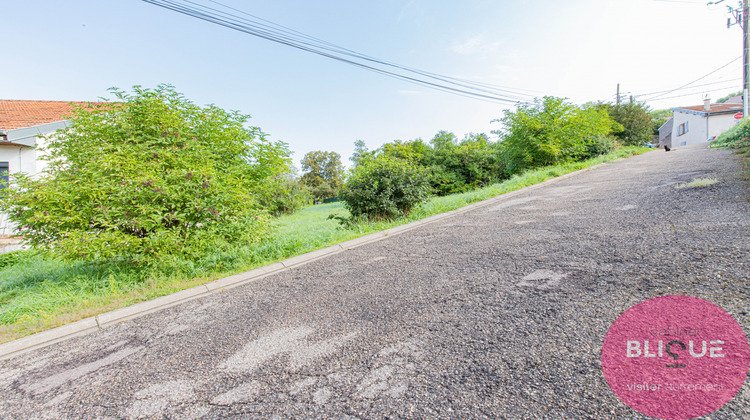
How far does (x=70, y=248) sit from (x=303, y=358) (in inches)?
137

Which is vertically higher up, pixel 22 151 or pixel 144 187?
pixel 22 151

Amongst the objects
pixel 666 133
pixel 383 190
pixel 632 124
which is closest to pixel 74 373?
pixel 383 190

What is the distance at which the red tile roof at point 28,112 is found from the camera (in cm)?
945

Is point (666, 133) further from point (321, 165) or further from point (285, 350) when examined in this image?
point (285, 350)

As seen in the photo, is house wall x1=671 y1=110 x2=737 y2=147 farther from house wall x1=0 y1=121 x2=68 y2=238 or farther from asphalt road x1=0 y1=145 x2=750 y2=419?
house wall x1=0 y1=121 x2=68 y2=238

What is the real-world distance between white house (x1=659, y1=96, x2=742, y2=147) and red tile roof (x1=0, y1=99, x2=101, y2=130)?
42.4 meters

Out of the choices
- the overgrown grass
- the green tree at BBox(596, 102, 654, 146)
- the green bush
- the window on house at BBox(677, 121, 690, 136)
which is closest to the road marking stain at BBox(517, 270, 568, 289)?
the overgrown grass

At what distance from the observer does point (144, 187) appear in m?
3.87

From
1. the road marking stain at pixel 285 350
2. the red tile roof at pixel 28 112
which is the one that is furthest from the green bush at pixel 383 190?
the red tile roof at pixel 28 112

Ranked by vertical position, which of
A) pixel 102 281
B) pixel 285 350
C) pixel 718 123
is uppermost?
pixel 718 123

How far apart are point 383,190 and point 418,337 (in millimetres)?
4762

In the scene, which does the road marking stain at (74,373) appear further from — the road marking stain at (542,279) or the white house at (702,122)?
the white house at (702,122)

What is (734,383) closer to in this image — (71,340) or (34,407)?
(34,407)

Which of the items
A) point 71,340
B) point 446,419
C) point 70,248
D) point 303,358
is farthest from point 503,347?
point 70,248
